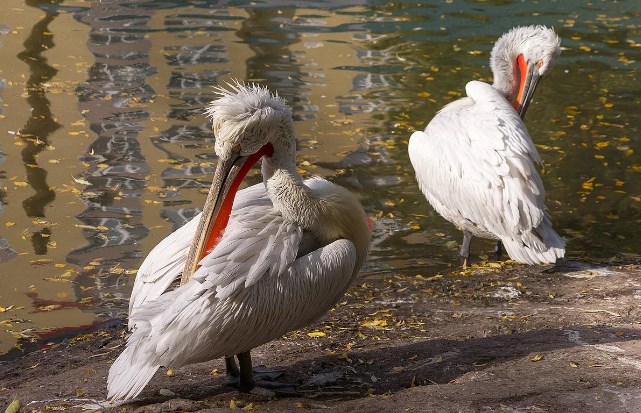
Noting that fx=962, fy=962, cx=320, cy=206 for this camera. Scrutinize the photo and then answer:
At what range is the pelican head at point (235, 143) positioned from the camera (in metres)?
4.30

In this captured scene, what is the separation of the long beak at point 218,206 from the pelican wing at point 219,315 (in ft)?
0.45

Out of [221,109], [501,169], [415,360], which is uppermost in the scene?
[221,109]

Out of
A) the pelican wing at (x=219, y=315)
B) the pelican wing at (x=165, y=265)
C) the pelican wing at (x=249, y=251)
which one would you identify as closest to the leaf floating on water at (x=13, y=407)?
the pelican wing at (x=219, y=315)

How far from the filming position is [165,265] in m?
4.49

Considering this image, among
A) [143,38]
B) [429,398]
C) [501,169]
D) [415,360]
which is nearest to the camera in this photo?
[429,398]

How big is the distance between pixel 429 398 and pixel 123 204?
13.8ft

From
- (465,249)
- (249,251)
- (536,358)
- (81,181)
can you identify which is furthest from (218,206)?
(81,181)

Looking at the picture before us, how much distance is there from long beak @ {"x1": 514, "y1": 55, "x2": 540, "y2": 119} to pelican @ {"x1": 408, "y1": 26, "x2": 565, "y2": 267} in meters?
0.49

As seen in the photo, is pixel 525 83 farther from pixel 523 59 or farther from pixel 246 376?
pixel 246 376

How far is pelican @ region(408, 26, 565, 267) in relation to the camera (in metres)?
6.32

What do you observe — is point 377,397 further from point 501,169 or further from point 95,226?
point 95,226

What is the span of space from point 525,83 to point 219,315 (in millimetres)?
4256

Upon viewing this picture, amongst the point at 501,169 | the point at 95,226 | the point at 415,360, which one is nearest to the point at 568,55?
the point at 501,169

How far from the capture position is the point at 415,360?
16.0 ft
